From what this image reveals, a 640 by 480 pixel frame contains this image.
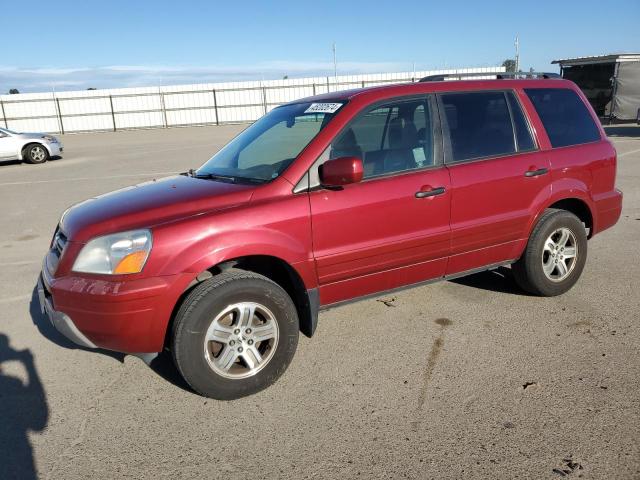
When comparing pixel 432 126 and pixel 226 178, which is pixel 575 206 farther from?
pixel 226 178

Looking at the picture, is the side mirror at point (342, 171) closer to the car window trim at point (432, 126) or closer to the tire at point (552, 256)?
the car window trim at point (432, 126)

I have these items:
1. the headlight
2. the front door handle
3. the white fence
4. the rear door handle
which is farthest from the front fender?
the white fence

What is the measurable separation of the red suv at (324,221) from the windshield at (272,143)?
0.02 m

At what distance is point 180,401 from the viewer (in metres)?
3.28

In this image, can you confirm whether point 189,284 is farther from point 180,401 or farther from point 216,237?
point 180,401

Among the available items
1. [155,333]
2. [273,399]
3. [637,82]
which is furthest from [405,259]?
[637,82]

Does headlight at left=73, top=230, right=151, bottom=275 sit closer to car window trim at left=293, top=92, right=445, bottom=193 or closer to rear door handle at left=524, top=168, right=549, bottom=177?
car window trim at left=293, top=92, right=445, bottom=193

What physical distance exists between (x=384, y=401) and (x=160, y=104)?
3451 cm

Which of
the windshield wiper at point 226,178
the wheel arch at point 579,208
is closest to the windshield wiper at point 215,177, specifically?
the windshield wiper at point 226,178

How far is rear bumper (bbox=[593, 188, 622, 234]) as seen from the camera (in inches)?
187

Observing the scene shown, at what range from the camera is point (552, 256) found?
455cm

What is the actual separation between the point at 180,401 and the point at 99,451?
0.56 meters

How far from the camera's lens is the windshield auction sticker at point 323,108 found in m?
3.74

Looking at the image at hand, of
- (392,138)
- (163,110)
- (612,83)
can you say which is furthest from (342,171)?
(163,110)
